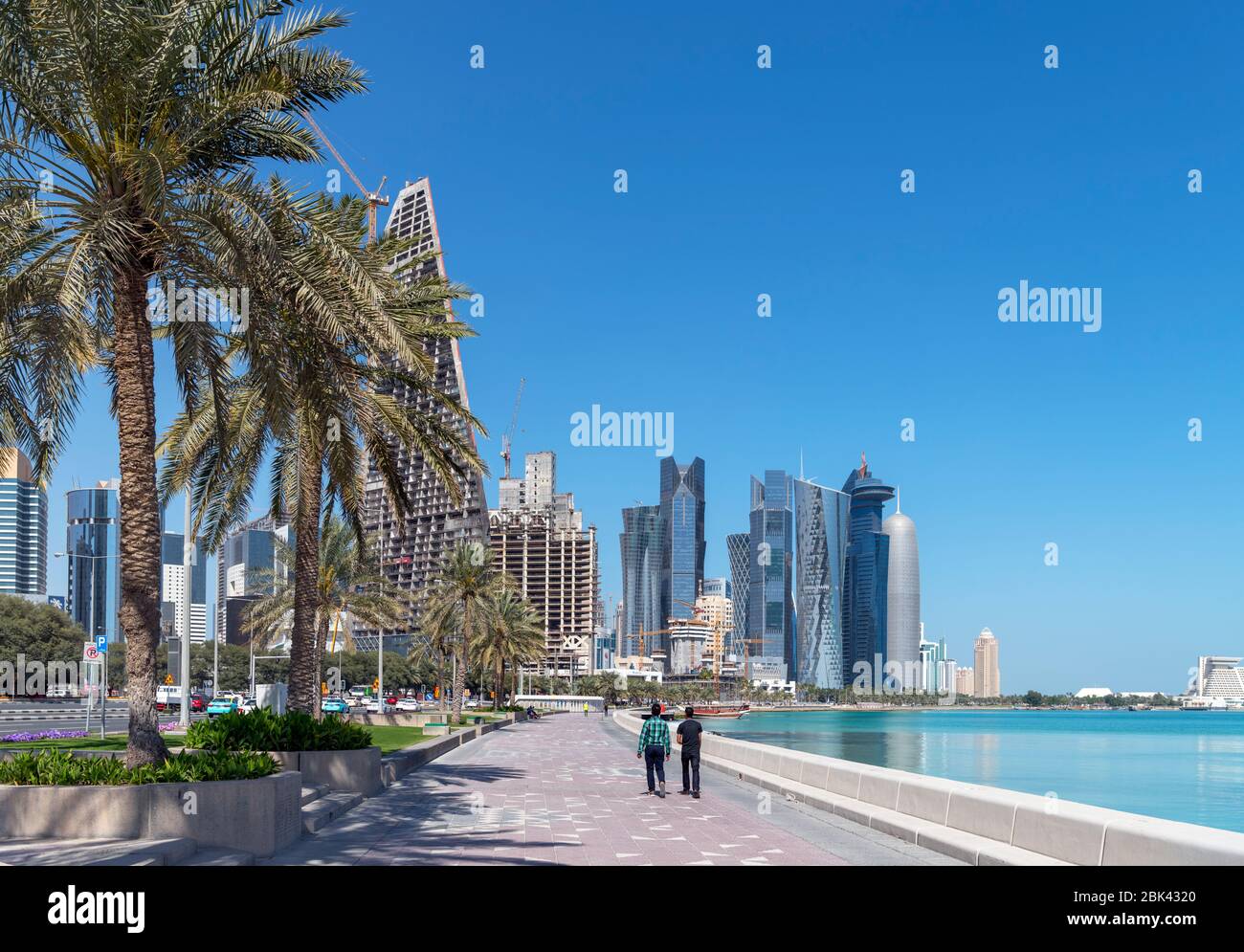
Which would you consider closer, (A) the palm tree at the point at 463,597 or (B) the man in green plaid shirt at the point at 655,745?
(B) the man in green plaid shirt at the point at 655,745

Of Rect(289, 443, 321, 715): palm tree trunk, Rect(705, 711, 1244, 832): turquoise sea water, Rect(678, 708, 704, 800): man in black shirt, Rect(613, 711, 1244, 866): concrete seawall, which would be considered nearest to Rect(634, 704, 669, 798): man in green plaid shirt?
Rect(678, 708, 704, 800): man in black shirt

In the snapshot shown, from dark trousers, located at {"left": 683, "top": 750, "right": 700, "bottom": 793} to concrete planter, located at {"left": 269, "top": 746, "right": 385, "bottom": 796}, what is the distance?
18.0 ft

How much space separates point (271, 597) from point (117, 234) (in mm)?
41646

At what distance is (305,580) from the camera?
21.4m

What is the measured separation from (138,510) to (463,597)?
47.2 meters

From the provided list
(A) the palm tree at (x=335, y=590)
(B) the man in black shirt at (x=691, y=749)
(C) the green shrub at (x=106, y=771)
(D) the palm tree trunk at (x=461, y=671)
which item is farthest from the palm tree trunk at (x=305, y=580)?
(D) the palm tree trunk at (x=461, y=671)

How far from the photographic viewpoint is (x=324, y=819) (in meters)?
15.0

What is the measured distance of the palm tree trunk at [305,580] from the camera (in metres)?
21.5

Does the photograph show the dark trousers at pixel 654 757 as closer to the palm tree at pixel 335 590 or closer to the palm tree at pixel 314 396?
the palm tree at pixel 314 396

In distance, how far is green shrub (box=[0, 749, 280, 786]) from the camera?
38.6ft

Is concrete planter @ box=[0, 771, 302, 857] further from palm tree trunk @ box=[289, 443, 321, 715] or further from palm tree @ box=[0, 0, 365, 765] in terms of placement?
palm tree trunk @ box=[289, 443, 321, 715]

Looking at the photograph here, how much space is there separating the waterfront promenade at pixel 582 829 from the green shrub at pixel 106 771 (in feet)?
3.77
